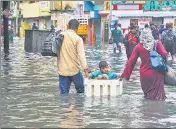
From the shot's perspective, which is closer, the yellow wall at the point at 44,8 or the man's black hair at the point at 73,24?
the man's black hair at the point at 73,24

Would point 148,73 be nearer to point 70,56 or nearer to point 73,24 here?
point 70,56

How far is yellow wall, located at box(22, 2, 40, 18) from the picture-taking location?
283 feet

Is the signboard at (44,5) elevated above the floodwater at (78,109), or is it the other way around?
the signboard at (44,5)

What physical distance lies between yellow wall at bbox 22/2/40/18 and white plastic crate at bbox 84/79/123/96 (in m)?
72.8

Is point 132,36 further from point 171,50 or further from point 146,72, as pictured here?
point 146,72

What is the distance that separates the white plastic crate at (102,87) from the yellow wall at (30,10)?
72.8m

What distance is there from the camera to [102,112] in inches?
420

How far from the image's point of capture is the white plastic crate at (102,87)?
12.6 meters

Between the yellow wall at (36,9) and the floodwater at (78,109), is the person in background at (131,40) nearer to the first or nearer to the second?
the floodwater at (78,109)

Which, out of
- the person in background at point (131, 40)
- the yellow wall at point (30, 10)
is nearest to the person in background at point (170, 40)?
the person in background at point (131, 40)

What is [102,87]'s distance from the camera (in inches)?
499

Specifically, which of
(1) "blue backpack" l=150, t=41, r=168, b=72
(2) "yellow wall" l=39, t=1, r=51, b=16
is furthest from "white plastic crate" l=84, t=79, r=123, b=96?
(2) "yellow wall" l=39, t=1, r=51, b=16

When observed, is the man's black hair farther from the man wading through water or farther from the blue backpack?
the blue backpack

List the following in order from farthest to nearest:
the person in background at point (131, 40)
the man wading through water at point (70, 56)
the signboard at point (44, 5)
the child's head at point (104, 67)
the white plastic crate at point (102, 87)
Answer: the signboard at point (44, 5), the person in background at point (131, 40), the child's head at point (104, 67), the white plastic crate at point (102, 87), the man wading through water at point (70, 56)
